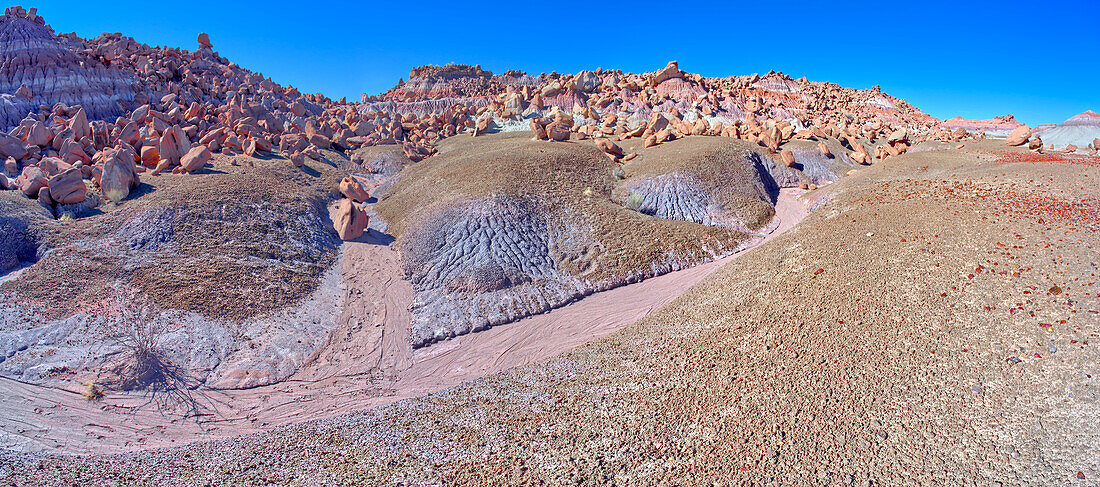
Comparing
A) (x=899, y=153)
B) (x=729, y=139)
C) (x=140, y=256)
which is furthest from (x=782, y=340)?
(x=899, y=153)

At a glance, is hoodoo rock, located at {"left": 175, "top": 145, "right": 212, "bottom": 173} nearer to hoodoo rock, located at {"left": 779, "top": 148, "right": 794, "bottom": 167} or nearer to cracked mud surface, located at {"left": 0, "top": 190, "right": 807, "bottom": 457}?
cracked mud surface, located at {"left": 0, "top": 190, "right": 807, "bottom": 457}

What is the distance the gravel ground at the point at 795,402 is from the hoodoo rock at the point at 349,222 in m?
12.5

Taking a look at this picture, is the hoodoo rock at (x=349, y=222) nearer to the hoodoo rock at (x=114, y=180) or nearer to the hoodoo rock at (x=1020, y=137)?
the hoodoo rock at (x=114, y=180)

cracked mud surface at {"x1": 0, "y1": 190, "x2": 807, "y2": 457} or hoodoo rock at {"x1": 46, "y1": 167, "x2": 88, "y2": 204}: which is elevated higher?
hoodoo rock at {"x1": 46, "y1": 167, "x2": 88, "y2": 204}

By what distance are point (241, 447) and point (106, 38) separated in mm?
61085

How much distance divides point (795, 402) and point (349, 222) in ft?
60.2

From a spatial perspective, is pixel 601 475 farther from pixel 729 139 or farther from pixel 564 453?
pixel 729 139

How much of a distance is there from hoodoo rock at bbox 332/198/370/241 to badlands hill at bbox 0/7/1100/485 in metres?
0.10

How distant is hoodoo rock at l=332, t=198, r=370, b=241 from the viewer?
2050 centimetres

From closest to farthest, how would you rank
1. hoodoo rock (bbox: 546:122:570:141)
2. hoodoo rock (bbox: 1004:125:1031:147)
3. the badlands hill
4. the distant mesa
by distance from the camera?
the badlands hill, hoodoo rock (bbox: 1004:125:1031:147), hoodoo rock (bbox: 546:122:570:141), the distant mesa

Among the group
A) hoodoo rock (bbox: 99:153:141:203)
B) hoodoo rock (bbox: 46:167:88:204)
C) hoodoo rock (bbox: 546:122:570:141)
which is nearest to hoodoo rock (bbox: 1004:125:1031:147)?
hoodoo rock (bbox: 546:122:570:141)

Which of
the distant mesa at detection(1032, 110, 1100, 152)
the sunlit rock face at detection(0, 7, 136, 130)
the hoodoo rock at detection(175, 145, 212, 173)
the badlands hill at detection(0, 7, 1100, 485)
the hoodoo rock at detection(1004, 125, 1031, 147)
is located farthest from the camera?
the distant mesa at detection(1032, 110, 1100, 152)

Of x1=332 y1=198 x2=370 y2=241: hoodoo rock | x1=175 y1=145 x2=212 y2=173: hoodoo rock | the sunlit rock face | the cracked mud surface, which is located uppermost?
the sunlit rock face

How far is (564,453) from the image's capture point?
7.20 meters
